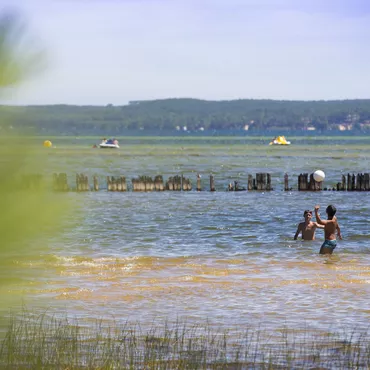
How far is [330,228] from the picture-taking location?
25297 mm

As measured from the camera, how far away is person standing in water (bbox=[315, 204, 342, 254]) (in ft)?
79.9

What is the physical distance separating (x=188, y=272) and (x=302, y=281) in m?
3.55

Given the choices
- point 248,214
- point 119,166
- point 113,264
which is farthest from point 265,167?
point 113,264

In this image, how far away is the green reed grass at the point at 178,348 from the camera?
9.73 metres

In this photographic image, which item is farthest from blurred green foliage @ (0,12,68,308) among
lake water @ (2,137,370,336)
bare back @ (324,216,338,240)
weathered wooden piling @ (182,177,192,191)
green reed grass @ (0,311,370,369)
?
weathered wooden piling @ (182,177,192,191)

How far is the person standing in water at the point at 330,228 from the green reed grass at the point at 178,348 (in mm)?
10430

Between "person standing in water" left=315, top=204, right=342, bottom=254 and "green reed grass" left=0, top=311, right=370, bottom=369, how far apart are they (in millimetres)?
10430

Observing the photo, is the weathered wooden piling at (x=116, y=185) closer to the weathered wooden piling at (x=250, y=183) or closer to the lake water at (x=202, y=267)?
the lake water at (x=202, y=267)

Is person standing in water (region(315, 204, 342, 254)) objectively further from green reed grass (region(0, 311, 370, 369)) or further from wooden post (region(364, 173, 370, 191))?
wooden post (region(364, 173, 370, 191))

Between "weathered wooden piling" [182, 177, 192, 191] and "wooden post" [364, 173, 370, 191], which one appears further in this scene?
"weathered wooden piling" [182, 177, 192, 191]

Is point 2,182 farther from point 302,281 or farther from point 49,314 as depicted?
point 302,281

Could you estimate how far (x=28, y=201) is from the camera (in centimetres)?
290

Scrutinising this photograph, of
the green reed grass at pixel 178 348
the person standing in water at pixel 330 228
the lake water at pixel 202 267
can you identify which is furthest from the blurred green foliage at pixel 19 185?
the person standing in water at pixel 330 228

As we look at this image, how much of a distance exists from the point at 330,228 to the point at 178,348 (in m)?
14.4
